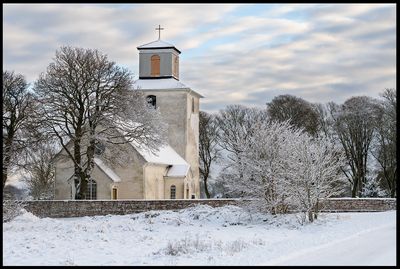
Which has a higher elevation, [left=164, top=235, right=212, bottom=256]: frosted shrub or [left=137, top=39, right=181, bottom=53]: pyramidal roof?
[left=137, top=39, right=181, bottom=53]: pyramidal roof

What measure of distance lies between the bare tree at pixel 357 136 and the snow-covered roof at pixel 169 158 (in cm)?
A: 1706

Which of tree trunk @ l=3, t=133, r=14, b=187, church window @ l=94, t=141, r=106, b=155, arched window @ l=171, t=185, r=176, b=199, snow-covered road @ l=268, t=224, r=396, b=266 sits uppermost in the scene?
church window @ l=94, t=141, r=106, b=155

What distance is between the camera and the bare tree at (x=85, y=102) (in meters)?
41.5

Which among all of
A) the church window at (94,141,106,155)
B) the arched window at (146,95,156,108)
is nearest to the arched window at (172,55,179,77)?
the arched window at (146,95,156,108)

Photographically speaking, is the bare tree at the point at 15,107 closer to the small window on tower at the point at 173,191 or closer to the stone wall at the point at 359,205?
the small window on tower at the point at 173,191

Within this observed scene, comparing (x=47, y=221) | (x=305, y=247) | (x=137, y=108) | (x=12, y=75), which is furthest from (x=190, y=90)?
(x=305, y=247)

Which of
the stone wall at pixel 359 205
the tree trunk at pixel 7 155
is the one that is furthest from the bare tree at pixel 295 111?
the tree trunk at pixel 7 155

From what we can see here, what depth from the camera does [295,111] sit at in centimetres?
6656

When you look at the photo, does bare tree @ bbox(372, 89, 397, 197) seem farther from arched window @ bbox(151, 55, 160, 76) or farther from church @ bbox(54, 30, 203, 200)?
arched window @ bbox(151, 55, 160, 76)

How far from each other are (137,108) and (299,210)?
17662 millimetres

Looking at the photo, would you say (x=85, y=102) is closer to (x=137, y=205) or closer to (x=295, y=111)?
(x=137, y=205)

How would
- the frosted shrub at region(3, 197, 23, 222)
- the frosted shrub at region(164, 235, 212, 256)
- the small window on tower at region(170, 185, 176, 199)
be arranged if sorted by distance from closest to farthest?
1. the frosted shrub at region(164, 235, 212, 256)
2. the frosted shrub at region(3, 197, 23, 222)
3. the small window on tower at region(170, 185, 176, 199)

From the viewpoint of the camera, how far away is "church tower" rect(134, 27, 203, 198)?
5488 centimetres

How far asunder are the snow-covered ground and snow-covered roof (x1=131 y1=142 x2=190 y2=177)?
16.6m
